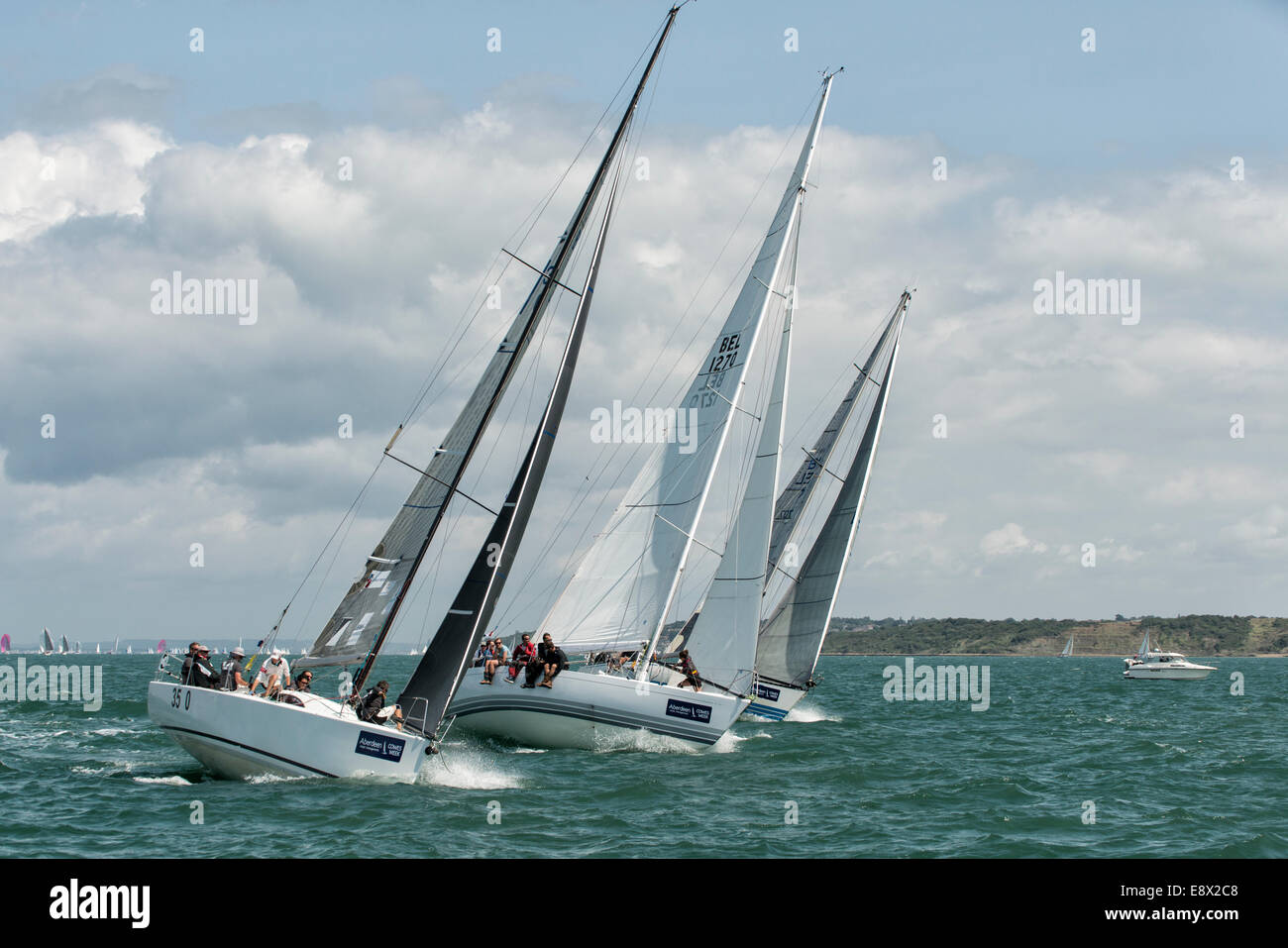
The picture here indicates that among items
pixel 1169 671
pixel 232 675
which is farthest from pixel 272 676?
pixel 1169 671

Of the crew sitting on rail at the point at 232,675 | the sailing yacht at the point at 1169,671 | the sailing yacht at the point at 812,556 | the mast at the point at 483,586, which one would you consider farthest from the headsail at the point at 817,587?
the sailing yacht at the point at 1169,671

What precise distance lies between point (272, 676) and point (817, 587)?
60.1ft

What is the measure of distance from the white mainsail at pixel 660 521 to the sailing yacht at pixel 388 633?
6.61 metres

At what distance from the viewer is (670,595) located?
2578cm

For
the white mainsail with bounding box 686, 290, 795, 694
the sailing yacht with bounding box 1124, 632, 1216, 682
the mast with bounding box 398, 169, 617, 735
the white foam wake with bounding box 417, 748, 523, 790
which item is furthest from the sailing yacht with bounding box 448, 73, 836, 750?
the sailing yacht with bounding box 1124, 632, 1216, 682

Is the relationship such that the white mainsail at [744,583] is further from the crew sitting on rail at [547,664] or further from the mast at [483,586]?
the mast at [483,586]

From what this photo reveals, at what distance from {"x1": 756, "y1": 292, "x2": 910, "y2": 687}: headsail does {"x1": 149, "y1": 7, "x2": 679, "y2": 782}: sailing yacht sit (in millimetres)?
14761

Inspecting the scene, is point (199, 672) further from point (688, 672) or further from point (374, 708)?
point (688, 672)

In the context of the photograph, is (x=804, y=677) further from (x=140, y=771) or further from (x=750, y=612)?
(x=140, y=771)
